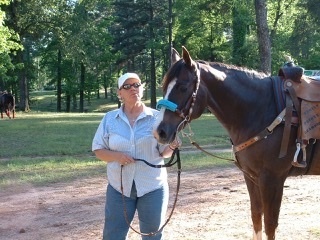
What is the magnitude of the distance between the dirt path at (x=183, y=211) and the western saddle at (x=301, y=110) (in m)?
1.73

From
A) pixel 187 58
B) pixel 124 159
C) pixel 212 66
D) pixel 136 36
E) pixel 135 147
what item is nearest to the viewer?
pixel 187 58

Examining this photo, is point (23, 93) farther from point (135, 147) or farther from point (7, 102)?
point (135, 147)

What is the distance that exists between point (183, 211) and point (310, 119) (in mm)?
2965

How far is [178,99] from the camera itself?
3582 mm

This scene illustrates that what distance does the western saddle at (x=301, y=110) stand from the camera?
4.10m

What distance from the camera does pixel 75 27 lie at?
1271 inches

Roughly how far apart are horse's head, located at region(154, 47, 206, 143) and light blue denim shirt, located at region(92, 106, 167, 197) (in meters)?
0.29

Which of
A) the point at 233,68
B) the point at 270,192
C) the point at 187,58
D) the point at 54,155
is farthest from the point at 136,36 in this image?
the point at 187,58

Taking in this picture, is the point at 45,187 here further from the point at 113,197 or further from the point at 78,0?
the point at 78,0

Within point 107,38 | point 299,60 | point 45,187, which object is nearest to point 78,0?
point 107,38

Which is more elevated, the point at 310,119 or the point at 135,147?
the point at 310,119

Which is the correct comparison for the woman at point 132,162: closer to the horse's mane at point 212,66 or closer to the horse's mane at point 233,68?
the horse's mane at point 212,66

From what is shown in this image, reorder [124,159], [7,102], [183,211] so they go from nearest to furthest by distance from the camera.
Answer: [124,159] → [183,211] → [7,102]

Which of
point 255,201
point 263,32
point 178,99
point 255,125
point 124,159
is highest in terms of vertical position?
point 263,32
